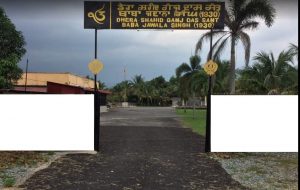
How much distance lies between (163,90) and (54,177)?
283 feet

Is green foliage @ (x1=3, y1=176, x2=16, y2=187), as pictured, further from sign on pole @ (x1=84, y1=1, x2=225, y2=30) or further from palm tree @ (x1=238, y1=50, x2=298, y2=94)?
palm tree @ (x1=238, y1=50, x2=298, y2=94)

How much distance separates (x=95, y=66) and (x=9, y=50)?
1251 cm

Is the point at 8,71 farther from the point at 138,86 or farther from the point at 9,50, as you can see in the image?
the point at 138,86

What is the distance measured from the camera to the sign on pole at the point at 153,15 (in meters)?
13.2

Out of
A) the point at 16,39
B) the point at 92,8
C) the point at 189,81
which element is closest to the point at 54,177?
the point at 92,8

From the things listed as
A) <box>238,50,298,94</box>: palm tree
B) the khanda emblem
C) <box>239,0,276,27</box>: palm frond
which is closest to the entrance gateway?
the khanda emblem

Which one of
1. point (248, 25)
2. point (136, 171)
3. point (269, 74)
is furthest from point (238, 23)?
point (136, 171)

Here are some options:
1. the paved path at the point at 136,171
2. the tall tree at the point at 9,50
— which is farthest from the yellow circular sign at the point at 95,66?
the tall tree at the point at 9,50

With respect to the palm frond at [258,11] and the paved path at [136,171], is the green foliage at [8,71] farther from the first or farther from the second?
the palm frond at [258,11]

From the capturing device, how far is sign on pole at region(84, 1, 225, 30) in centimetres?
1324

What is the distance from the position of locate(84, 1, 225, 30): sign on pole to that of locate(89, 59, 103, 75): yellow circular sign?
3.46ft

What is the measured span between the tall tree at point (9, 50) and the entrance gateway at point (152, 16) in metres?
11.3

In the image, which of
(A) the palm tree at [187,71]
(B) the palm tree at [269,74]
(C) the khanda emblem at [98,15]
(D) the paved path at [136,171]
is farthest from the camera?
(A) the palm tree at [187,71]

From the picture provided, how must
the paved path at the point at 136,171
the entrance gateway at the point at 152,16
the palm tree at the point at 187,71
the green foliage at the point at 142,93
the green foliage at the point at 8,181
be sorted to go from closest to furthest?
the green foliage at the point at 8,181
the paved path at the point at 136,171
the entrance gateway at the point at 152,16
the palm tree at the point at 187,71
the green foliage at the point at 142,93
